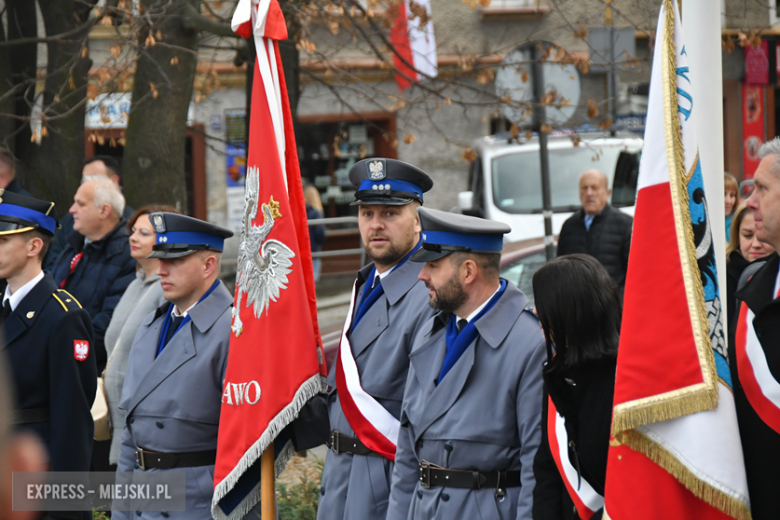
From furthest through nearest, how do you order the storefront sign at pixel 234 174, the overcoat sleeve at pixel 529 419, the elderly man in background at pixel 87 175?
the storefront sign at pixel 234 174, the elderly man in background at pixel 87 175, the overcoat sleeve at pixel 529 419

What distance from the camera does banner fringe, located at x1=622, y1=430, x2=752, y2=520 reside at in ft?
7.87

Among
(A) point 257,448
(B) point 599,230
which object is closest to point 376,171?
(A) point 257,448

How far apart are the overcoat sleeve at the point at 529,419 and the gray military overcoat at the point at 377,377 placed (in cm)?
64

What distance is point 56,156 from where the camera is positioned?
8203 mm

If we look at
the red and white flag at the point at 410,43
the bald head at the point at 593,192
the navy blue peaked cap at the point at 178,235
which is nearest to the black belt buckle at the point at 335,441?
the navy blue peaked cap at the point at 178,235

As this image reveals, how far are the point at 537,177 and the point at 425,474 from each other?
8.94 m

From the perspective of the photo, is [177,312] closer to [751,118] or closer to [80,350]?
[80,350]

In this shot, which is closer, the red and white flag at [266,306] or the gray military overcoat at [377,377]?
the gray military overcoat at [377,377]

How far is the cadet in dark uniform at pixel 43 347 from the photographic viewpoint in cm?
392

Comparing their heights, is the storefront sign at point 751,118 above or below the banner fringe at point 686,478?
above

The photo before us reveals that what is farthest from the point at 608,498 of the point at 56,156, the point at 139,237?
the point at 56,156

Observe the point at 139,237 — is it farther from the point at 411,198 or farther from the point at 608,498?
the point at 608,498

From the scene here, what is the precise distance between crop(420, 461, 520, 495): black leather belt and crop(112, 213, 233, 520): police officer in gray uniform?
122 centimetres

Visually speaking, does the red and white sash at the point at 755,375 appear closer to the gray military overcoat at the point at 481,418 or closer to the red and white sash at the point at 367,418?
the gray military overcoat at the point at 481,418
